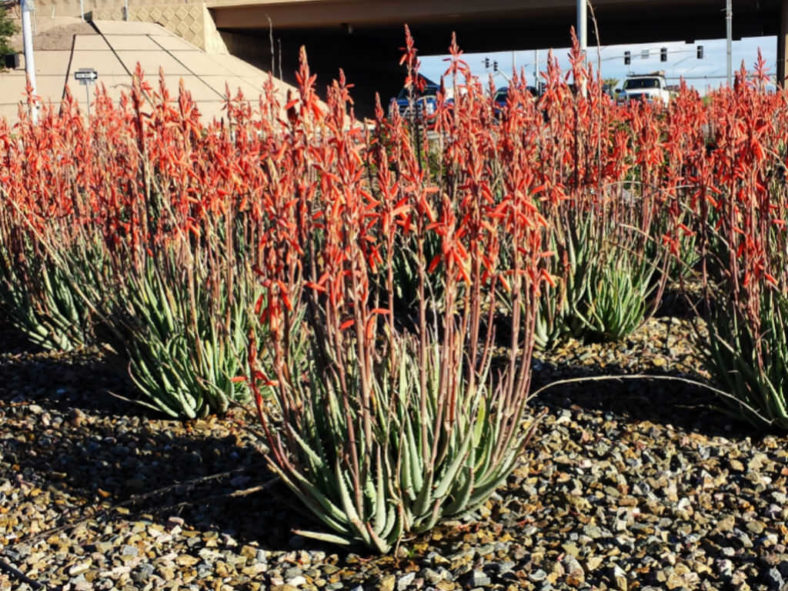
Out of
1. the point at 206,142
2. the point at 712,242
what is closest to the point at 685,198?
the point at 712,242

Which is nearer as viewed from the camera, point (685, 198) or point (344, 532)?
point (344, 532)

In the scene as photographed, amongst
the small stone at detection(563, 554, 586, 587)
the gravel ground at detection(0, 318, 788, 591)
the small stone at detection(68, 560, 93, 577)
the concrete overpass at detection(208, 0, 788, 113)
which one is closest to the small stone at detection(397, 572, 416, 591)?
the gravel ground at detection(0, 318, 788, 591)

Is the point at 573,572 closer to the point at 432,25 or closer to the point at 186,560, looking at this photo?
the point at 186,560

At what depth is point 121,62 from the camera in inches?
1572

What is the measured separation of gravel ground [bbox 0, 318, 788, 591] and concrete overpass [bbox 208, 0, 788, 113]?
110 feet

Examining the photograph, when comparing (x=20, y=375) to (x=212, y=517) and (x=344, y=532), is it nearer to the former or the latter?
(x=212, y=517)

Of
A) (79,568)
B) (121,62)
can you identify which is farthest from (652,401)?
(121,62)

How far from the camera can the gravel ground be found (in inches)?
139

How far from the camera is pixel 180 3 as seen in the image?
43656 mm

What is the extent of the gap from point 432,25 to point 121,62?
1409 cm

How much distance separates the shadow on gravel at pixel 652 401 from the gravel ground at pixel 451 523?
0.04ft

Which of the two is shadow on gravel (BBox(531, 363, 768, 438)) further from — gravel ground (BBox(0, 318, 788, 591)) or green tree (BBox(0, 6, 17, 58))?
green tree (BBox(0, 6, 17, 58))

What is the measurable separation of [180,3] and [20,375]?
40.2 m

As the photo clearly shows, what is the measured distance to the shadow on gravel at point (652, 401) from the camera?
477cm
